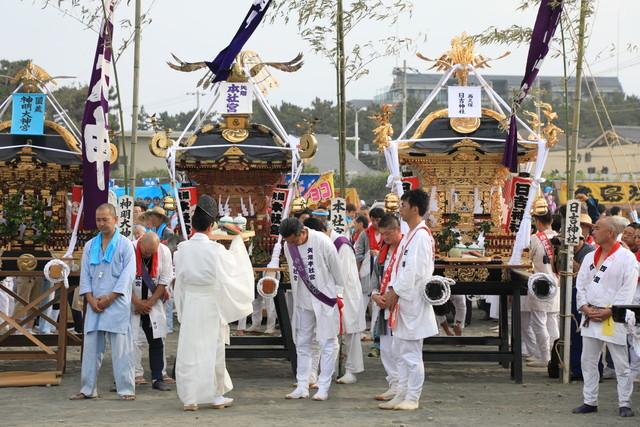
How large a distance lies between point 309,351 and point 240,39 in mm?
3617

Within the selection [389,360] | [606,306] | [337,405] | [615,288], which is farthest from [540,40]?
[337,405]

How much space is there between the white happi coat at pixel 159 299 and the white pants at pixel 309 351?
56.1 inches

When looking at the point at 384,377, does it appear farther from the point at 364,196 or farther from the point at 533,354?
the point at 364,196

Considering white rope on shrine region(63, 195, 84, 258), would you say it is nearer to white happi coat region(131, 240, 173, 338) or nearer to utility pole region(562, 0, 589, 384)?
white happi coat region(131, 240, 173, 338)

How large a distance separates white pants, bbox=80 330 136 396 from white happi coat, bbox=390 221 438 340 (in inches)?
104

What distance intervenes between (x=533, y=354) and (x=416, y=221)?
3716 mm

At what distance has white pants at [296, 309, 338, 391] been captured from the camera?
361 inches

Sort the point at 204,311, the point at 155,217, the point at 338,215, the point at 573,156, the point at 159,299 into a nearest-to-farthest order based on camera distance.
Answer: the point at 204,311, the point at 573,156, the point at 159,299, the point at 338,215, the point at 155,217

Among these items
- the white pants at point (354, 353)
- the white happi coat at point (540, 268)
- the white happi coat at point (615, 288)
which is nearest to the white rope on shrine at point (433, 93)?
the white happi coat at point (540, 268)

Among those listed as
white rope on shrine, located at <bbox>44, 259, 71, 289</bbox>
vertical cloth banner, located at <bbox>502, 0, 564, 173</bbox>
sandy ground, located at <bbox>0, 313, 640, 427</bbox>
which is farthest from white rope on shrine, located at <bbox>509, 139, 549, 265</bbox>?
white rope on shrine, located at <bbox>44, 259, 71, 289</bbox>

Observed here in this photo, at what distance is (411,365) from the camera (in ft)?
28.2

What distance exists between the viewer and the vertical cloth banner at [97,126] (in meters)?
10.2

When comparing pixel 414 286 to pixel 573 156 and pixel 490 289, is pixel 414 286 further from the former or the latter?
pixel 573 156

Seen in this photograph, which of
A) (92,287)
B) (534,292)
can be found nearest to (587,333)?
(534,292)
